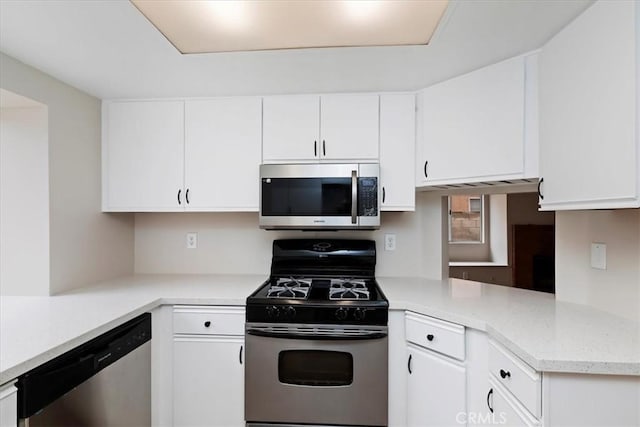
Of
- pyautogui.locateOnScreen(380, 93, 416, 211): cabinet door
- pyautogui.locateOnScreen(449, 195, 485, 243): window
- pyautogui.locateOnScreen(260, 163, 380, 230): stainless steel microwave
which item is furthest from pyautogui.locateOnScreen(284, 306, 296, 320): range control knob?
pyautogui.locateOnScreen(449, 195, 485, 243): window

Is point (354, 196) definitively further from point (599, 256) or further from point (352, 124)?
point (599, 256)

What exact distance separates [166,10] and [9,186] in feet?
4.70

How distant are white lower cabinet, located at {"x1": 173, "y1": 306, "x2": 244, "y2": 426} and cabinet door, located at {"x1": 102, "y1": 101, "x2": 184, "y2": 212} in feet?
2.64

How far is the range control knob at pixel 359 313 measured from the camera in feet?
5.74

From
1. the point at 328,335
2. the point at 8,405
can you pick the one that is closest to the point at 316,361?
the point at 328,335

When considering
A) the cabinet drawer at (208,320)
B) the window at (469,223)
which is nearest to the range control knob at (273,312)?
the cabinet drawer at (208,320)

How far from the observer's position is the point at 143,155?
2250mm

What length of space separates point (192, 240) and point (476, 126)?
2.03 m

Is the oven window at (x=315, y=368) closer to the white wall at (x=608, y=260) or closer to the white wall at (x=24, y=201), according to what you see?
the white wall at (x=608, y=260)

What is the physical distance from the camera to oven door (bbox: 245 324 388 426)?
1742 mm

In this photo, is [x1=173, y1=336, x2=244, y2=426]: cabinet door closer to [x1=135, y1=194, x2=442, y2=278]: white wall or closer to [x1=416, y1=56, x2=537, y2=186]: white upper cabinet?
[x1=135, y1=194, x2=442, y2=278]: white wall

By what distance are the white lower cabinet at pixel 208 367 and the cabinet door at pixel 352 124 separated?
1133 millimetres

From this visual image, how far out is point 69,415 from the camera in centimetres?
124

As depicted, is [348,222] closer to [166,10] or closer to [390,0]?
[390,0]
